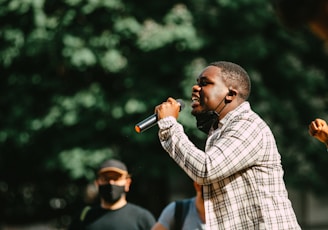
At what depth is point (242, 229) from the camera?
358cm

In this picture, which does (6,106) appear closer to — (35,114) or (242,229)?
(35,114)

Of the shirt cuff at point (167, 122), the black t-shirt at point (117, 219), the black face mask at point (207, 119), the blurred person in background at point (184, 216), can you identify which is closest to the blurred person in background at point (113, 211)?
the black t-shirt at point (117, 219)

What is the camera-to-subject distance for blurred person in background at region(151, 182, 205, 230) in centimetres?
599

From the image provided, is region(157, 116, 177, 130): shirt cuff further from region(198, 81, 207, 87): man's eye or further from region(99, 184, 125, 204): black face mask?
region(99, 184, 125, 204): black face mask

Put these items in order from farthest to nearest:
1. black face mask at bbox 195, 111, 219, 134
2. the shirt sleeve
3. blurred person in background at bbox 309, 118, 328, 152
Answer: blurred person in background at bbox 309, 118, 328, 152 < black face mask at bbox 195, 111, 219, 134 < the shirt sleeve

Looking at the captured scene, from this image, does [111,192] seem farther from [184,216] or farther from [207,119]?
[207,119]

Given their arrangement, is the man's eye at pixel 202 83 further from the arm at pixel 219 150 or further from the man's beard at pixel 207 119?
the arm at pixel 219 150

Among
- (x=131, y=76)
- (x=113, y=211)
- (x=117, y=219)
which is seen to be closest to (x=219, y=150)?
(x=117, y=219)

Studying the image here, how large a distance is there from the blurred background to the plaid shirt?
707 centimetres

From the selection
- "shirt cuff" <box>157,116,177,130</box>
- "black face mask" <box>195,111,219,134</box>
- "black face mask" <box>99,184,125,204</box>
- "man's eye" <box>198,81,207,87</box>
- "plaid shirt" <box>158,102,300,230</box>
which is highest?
"man's eye" <box>198,81,207,87</box>

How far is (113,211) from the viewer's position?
6980 millimetres

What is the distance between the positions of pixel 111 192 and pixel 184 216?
1.23m

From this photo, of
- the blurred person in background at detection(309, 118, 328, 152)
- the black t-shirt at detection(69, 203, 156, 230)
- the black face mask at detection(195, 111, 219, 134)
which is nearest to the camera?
the black face mask at detection(195, 111, 219, 134)

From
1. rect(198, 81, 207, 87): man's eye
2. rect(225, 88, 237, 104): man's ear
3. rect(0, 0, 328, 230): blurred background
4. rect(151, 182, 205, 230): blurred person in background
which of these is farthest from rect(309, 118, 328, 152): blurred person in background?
rect(0, 0, 328, 230): blurred background
